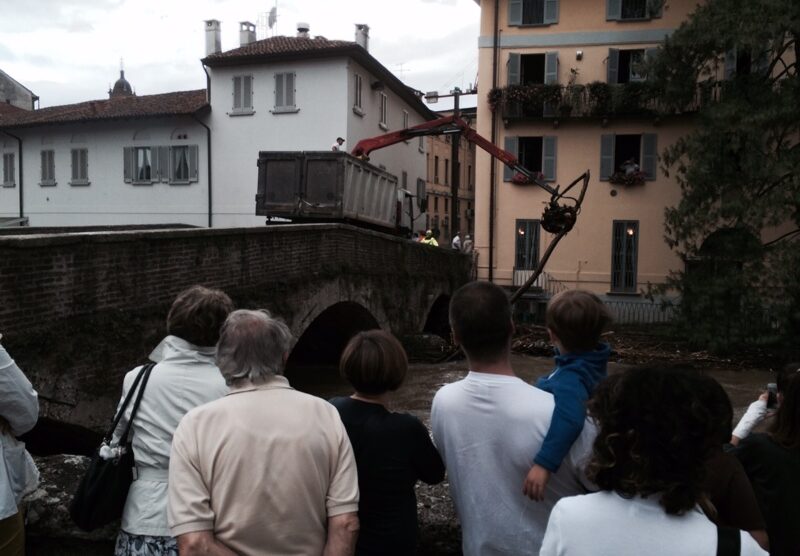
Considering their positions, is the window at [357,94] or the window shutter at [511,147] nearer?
the window shutter at [511,147]

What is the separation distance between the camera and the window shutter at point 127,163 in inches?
1016

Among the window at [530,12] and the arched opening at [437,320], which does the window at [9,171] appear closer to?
the arched opening at [437,320]

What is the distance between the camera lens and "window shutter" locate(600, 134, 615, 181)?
21844 millimetres

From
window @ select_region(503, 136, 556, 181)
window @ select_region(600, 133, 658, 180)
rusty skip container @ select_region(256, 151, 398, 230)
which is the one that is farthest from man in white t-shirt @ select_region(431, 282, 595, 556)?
window @ select_region(600, 133, 658, 180)

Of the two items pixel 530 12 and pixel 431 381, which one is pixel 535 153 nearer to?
pixel 530 12

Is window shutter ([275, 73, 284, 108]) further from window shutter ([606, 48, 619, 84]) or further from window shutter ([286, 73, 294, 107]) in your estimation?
window shutter ([606, 48, 619, 84])

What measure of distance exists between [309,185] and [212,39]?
13.8 m

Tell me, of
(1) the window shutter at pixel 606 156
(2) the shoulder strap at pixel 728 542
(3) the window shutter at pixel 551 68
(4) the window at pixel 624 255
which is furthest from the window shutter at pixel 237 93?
(2) the shoulder strap at pixel 728 542

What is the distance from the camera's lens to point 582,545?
1.59 metres

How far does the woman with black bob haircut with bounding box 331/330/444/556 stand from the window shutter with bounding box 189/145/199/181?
78.2 ft

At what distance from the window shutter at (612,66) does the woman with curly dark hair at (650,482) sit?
2166 cm

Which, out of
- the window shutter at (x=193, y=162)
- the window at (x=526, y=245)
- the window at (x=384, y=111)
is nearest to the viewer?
the window at (x=526, y=245)

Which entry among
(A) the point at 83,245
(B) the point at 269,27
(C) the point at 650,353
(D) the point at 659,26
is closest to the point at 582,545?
(A) the point at 83,245

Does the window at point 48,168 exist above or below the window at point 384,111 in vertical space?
below
